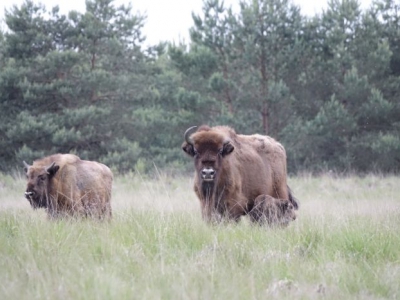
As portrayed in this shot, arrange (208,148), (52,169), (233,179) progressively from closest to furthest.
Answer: (208,148) < (233,179) < (52,169)

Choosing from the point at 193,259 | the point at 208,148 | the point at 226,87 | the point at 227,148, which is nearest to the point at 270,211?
the point at 227,148

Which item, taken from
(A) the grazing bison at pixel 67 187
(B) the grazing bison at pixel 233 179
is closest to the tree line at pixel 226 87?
(A) the grazing bison at pixel 67 187

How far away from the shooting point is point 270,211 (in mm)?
9172

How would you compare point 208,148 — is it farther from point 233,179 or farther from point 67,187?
point 67,187

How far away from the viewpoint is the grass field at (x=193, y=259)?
16.2 feet

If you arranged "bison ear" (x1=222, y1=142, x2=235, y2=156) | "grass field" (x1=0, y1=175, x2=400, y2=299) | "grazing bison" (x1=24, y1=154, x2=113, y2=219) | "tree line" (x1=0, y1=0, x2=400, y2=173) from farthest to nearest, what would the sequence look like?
1. "tree line" (x1=0, y1=0, x2=400, y2=173)
2. "grazing bison" (x1=24, y1=154, x2=113, y2=219)
3. "bison ear" (x1=222, y1=142, x2=235, y2=156)
4. "grass field" (x1=0, y1=175, x2=400, y2=299)

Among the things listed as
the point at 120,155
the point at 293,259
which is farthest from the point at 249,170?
the point at 120,155

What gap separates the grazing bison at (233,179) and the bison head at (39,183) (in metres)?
2.56

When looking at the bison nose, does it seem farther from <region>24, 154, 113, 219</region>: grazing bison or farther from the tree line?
the tree line

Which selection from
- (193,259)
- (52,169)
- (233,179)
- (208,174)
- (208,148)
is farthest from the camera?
(52,169)

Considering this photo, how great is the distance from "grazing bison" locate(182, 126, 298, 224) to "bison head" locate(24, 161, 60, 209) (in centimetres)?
256

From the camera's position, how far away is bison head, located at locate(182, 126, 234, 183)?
8.94 m

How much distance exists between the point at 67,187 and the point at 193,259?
17.1 feet

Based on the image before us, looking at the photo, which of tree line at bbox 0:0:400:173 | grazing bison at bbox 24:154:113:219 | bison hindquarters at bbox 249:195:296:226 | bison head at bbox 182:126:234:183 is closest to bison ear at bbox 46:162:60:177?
grazing bison at bbox 24:154:113:219
